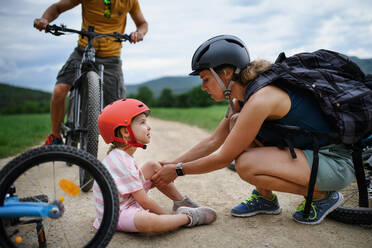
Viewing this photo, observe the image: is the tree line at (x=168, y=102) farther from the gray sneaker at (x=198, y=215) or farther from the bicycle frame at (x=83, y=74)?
the gray sneaker at (x=198, y=215)

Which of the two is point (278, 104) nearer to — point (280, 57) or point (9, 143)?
point (280, 57)

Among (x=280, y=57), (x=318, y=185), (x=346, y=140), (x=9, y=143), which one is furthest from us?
(x=9, y=143)

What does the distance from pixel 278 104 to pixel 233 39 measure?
2.91 ft

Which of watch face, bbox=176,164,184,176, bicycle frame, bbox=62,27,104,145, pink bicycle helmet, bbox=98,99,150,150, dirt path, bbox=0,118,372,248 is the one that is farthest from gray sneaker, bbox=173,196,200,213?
bicycle frame, bbox=62,27,104,145

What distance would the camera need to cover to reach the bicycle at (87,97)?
311cm

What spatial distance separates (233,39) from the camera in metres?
2.86

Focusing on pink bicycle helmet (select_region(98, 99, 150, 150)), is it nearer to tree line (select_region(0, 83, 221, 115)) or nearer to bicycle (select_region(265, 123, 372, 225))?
bicycle (select_region(265, 123, 372, 225))

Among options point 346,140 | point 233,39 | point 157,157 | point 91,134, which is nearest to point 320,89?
point 346,140

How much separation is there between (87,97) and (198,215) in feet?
6.53

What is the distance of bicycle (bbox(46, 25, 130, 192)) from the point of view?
311 cm

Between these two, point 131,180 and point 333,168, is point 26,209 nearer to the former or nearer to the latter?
point 131,180

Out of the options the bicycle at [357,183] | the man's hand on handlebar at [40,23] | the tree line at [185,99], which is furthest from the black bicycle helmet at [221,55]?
the tree line at [185,99]

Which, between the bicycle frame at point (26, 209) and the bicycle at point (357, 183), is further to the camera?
the bicycle at point (357, 183)

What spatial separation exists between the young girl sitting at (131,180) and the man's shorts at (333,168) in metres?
0.97
